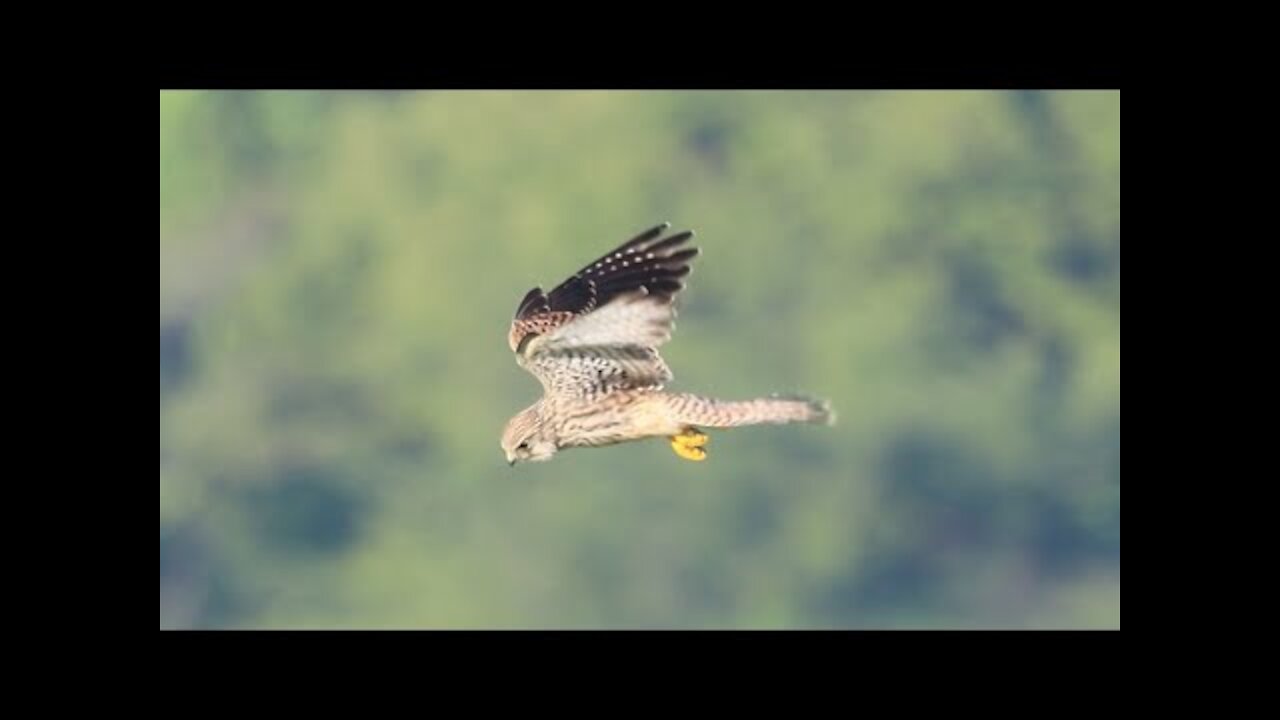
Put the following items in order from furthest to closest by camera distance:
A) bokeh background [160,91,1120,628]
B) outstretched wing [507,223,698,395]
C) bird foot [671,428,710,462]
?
bokeh background [160,91,1120,628], bird foot [671,428,710,462], outstretched wing [507,223,698,395]

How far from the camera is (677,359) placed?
101ft

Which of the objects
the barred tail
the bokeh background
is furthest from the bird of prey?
the bokeh background

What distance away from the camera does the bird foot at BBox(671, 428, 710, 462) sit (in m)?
11.2

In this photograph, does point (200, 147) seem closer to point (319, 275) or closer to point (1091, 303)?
point (319, 275)

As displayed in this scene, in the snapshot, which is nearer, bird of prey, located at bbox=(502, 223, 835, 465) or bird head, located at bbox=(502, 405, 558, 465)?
bird of prey, located at bbox=(502, 223, 835, 465)

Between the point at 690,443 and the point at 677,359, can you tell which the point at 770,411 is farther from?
A: the point at 677,359

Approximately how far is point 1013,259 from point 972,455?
312 centimetres

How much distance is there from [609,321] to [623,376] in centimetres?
41

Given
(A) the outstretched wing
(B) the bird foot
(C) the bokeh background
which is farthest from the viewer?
(C) the bokeh background

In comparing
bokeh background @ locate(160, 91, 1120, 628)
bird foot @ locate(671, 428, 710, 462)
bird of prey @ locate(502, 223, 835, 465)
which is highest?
bokeh background @ locate(160, 91, 1120, 628)

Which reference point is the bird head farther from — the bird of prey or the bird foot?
the bird foot

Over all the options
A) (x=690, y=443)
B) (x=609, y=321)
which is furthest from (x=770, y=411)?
(x=609, y=321)

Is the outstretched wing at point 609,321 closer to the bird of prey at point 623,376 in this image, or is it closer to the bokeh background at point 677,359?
the bird of prey at point 623,376
